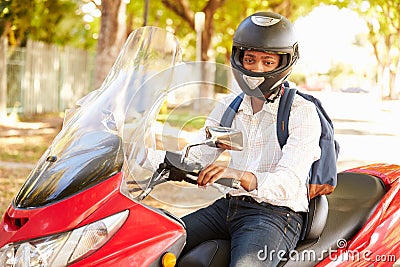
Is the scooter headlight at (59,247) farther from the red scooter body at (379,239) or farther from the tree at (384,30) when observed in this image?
the tree at (384,30)

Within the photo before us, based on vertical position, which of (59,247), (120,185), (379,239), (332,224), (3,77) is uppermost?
(120,185)

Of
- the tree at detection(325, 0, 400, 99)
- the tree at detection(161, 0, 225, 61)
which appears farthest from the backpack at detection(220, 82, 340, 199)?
the tree at detection(325, 0, 400, 99)

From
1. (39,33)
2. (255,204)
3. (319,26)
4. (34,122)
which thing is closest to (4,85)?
(34,122)

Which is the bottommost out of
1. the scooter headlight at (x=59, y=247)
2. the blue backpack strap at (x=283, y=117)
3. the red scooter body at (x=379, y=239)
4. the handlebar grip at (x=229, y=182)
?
the red scooter body at (x=379, y=239)

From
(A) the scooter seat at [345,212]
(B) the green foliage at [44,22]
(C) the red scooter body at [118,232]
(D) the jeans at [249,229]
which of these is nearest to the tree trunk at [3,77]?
(B) the green foliage at [44,22]

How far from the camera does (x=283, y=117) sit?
9.65ft

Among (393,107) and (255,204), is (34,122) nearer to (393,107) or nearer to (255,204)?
(393,107)

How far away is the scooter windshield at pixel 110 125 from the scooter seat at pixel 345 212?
33.9 inches

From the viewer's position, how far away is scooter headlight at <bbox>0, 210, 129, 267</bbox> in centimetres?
220

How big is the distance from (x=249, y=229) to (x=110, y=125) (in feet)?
2.39

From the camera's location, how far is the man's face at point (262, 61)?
292cm

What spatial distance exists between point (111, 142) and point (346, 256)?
1.23 meters

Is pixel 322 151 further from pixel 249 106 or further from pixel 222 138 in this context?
pixel 222 138

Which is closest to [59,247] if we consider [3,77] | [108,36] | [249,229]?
[249,229]
